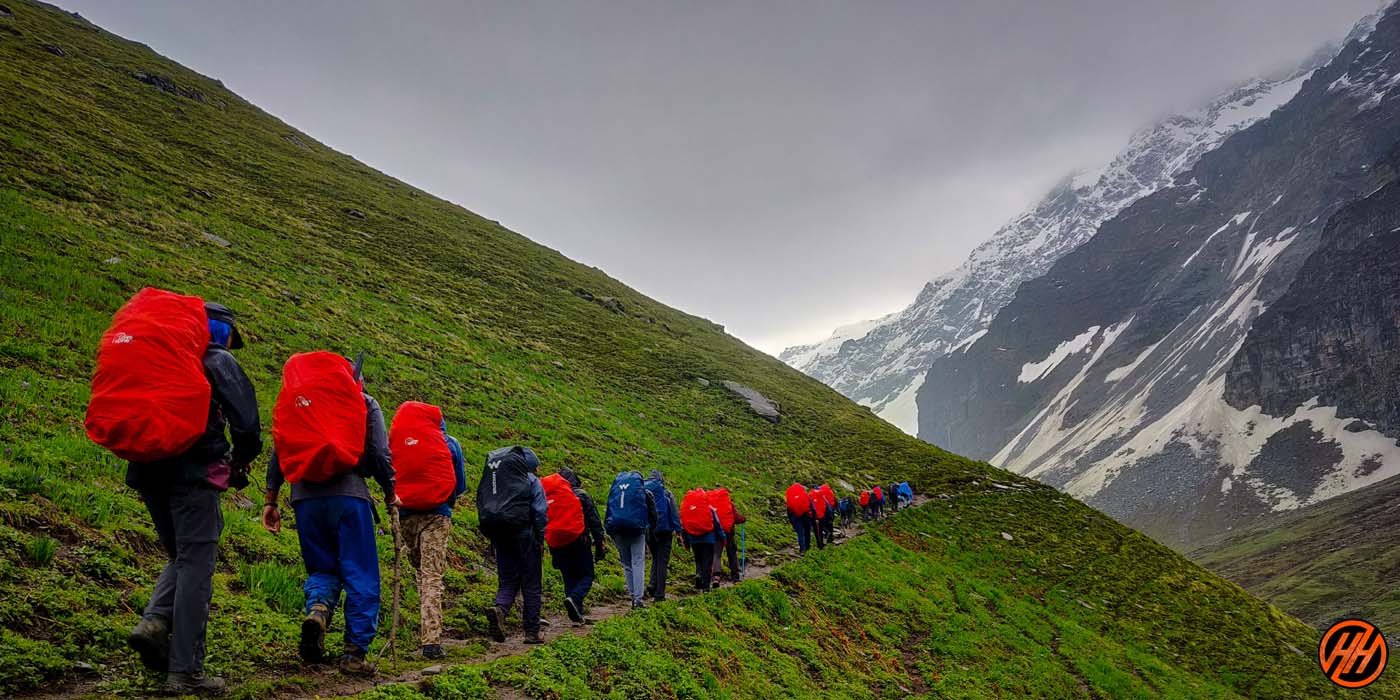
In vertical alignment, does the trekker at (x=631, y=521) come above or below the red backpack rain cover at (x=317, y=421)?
below

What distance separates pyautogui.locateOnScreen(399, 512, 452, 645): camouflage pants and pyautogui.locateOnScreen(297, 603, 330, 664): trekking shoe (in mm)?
1628

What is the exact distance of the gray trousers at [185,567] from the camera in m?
5.21

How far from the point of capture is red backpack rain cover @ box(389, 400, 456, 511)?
7910mm

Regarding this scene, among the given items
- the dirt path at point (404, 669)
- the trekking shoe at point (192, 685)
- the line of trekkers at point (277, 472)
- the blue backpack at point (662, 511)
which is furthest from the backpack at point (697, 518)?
the trekking shoe at point (192, 685)

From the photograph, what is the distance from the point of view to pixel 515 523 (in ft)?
30.4

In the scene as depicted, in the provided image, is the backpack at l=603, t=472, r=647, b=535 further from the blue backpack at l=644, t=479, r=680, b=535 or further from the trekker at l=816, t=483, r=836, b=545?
the trekker at l=816, t=483, r=836, b=545

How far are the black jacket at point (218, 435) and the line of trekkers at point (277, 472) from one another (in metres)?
0.01

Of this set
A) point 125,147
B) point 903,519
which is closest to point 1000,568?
point 903,519

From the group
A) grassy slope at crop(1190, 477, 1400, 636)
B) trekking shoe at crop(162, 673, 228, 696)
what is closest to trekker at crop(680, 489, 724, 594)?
trekking shoe at crop(162, 673, 228, 696)

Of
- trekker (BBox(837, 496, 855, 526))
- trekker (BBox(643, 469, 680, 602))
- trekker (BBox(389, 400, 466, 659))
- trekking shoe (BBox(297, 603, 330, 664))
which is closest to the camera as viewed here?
trekking shoe (BBox(297, 603, 330, 664))

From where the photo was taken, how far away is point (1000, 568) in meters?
27.8

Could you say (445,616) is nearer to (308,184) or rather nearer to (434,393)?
(434,393)

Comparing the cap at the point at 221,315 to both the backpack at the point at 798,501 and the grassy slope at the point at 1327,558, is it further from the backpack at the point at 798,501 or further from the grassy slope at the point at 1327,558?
the grassy slope at the point at 1327,558

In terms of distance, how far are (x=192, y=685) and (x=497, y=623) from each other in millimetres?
4395
